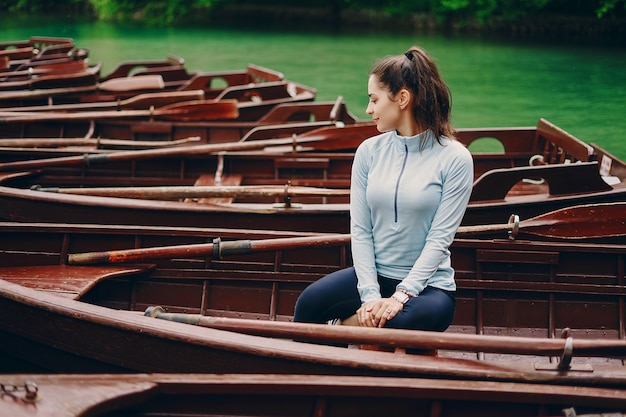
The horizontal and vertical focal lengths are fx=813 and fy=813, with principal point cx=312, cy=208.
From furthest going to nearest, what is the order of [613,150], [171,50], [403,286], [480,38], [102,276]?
1. [480,38]
2. [171,50]
3. [613,150]
4. [102,276]
5. [403,286]

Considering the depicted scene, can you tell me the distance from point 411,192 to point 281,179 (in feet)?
9.79

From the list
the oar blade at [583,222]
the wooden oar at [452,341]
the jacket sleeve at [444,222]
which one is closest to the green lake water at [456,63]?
the oar blade at [583,222]

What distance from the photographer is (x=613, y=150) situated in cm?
1006

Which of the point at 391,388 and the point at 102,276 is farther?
the point at 102,276

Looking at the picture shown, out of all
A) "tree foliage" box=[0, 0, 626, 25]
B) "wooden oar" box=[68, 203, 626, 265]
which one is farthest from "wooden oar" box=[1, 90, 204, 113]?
"tree foliage" box=[0, 0, 626, 25]

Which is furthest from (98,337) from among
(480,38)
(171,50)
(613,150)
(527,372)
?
(480,38)

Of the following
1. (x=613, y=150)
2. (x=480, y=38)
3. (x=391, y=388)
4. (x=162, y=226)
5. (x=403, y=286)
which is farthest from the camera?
(x=480, y=38)

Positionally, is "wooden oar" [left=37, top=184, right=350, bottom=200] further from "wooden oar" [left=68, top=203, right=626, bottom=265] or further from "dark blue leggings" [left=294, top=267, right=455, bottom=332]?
"dark blue leggings" [left=294, top=267, right=455, bottom=332]

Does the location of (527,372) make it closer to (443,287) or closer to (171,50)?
(443,287)

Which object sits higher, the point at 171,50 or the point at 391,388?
the point at 391,388

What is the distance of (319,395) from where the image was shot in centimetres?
246

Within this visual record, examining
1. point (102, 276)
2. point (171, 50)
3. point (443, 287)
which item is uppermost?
point (443, 287)

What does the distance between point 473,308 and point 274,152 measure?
2218 mm

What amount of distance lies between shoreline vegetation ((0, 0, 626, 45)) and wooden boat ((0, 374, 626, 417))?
61.2 ft
